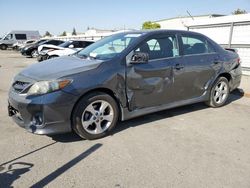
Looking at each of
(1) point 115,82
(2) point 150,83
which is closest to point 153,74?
(2) point 150,83

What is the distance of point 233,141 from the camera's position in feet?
13.5

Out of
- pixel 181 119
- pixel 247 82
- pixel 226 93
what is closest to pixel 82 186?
pixel 181 119

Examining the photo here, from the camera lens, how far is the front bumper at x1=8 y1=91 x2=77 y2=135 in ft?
12.0

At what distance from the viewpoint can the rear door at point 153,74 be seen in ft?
14.3

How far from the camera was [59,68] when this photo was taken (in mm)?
4102

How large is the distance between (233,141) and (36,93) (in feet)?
9.58

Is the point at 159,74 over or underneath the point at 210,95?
over

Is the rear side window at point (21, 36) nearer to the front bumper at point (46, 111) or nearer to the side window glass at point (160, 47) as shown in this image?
the side window glass at point (160, 47)

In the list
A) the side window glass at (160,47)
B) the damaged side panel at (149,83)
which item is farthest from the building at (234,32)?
the damaged side panel at (149,83)

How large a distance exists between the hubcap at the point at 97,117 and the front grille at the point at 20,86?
899 mm

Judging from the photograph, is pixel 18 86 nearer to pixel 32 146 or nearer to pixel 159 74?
pixel 32 146

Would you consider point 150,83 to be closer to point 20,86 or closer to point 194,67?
point 194,67

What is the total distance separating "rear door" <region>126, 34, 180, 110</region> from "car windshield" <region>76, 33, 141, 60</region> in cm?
27

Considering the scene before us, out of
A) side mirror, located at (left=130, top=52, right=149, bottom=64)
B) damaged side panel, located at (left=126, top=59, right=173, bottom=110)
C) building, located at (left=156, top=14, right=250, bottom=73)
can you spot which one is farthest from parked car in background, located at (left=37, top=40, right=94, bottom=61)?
side mirror, located at (left=130, top=52, right=149, bottom=64)
